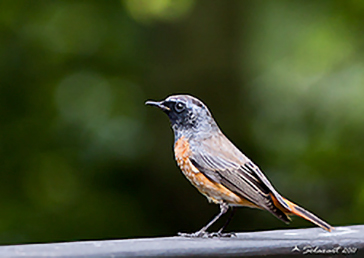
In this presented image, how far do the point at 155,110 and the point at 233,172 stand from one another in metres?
2.71

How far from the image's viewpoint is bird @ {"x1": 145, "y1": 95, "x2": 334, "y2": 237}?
3.46 m

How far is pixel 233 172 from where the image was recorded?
3.64 metres

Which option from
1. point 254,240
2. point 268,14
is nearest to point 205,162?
point 254,240

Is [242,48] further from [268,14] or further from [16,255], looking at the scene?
[16,255]

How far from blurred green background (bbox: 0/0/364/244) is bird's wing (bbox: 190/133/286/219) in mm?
2089

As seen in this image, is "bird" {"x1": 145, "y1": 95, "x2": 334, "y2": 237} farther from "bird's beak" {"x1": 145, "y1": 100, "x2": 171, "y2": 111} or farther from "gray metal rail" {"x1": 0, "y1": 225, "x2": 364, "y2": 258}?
"gray metal rail" {"x1": 0, "y1": 225, "x2": 364, "y2": 258}

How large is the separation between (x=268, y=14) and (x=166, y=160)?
1804mm

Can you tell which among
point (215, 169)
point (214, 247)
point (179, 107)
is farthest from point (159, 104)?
point (214, 247)

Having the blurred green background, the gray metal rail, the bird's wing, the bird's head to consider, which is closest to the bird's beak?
the bird's head

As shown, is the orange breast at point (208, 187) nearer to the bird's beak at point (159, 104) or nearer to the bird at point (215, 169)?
the bird at point (215, 169)

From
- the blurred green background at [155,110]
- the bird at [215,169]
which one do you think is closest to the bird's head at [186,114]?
the bird at [215,169]

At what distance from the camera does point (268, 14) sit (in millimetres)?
5926

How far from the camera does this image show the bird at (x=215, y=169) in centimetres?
346

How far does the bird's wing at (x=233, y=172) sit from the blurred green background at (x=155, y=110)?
2.09m
